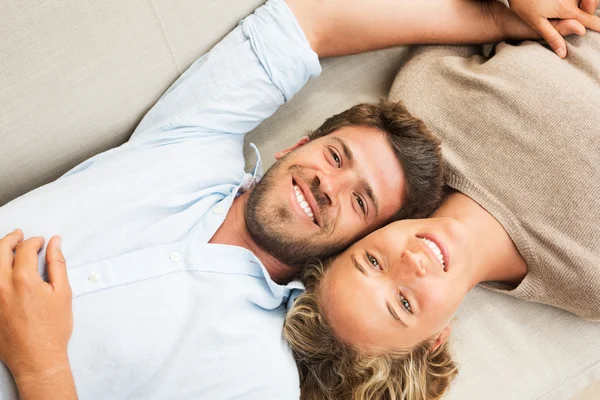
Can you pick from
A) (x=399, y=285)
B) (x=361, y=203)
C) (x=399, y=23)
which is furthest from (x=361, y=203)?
(x=399, y=23)

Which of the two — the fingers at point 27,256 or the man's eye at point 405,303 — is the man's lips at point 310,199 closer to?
the man's eye at point 405,303

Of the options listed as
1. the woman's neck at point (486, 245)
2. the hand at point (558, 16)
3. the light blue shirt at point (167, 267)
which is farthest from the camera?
the hand at point (558, 16)

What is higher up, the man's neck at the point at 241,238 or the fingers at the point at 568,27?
the fingers at the point at 568,27

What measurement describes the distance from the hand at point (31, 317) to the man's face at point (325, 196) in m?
0.44

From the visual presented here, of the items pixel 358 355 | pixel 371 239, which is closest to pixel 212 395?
pixel 358 355

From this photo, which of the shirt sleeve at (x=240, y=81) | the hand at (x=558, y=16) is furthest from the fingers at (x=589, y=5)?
the shirt sleeve at (x=240, y=81)

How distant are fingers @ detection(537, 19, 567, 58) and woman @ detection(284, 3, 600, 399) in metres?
0.02

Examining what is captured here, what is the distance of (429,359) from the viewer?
122cm

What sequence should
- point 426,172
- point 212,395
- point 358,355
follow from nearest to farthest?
point 212,395, point 358,355, point 426,172

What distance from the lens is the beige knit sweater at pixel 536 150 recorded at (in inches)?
47.3

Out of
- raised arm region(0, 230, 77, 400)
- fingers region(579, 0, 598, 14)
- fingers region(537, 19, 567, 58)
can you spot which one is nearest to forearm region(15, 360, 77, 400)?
raised arm region(0, 230, 77, 400)

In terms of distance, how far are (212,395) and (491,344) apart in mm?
719

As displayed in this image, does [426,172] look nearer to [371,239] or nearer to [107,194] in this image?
[371,239]

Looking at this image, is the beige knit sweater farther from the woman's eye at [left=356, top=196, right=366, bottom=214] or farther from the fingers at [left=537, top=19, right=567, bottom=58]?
the woman's eye at [left=356, top=196, right=366, bottom=214]
